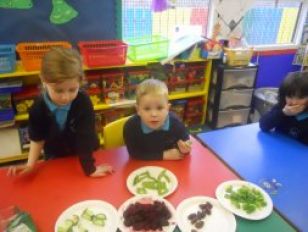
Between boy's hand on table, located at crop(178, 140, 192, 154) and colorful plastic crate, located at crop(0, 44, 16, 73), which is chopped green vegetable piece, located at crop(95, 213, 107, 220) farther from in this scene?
colorful plastic crate, located at crop(0, 44, 16, 73)

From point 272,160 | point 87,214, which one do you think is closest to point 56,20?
point 87,214

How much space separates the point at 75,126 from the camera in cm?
116

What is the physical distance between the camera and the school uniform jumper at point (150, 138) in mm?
1183

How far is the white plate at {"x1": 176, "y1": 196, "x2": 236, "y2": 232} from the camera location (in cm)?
85

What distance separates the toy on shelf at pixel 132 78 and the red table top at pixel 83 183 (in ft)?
3.94

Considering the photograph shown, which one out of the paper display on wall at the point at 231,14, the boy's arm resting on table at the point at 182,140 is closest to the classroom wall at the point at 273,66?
the paper display on wall at the point at 231,14

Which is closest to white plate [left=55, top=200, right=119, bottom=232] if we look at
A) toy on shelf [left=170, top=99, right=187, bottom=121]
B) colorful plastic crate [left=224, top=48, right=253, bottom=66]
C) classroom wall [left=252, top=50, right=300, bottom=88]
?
toy on shelf [left=170, top=99, right=187, bottom=121]

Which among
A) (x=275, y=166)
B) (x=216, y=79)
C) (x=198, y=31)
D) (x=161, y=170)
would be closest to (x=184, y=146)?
(x=161, y=170)

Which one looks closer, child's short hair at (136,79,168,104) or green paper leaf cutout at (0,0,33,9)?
child's short hair at (136,79,168,104)

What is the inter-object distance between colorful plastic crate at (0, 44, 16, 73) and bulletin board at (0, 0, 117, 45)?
0.24 m

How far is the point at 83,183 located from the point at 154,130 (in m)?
0.39

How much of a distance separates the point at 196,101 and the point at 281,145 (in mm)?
1381

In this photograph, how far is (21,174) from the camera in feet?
3.39

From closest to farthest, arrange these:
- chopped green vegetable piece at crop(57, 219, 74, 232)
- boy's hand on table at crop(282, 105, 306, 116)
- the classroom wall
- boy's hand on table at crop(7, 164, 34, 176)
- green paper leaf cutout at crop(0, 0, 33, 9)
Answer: chopped green vegetable piece at crop(57, 219, 74, 232), boy's hand on table at crop(7, 164, 34, 176), boy's hand on table at crop(282, 105, 306, 116), green paper leaf cutout at crop(0, 0, 33, 9), the classroom wall
